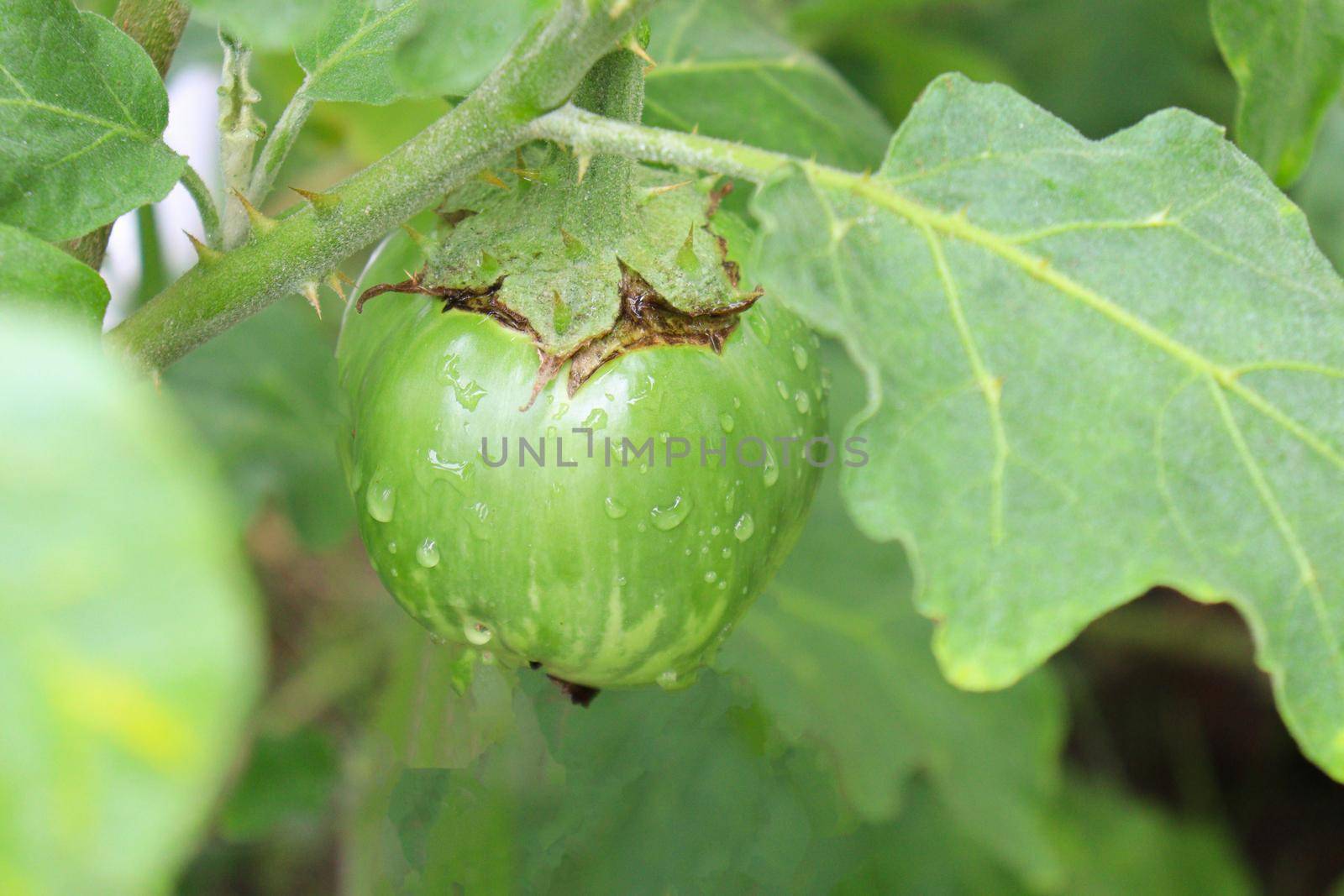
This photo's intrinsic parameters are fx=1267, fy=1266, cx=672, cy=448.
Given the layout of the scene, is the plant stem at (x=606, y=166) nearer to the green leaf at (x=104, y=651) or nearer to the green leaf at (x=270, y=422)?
the green leaf at (x=104, y=651)

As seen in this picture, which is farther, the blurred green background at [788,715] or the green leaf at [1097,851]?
the green leaf at [1097,851]

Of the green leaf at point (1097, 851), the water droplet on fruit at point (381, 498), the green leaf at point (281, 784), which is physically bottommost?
the green leaf at point (1097, 851)

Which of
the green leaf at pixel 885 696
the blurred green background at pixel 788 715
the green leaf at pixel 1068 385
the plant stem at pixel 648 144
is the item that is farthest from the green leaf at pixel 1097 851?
the plant stem at pixel 648 144

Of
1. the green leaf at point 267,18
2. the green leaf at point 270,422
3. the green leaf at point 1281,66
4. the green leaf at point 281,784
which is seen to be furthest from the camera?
the green leaf at point 281,784

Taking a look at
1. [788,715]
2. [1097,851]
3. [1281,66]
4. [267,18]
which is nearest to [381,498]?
[267,18]

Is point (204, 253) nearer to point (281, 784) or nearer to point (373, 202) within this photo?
point (373, 202)
